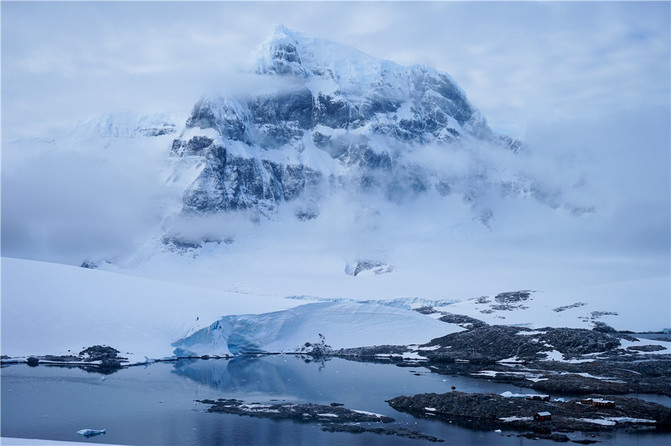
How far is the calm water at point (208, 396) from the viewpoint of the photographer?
4056 centimetres

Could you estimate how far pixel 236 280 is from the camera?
181250 millimetres

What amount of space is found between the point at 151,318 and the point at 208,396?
92.9 ft

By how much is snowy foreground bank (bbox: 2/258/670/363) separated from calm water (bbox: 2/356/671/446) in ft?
19.9

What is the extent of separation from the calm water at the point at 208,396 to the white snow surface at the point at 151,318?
6.21 m

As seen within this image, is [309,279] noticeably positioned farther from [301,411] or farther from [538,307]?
[301,411]

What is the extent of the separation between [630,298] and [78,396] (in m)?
103

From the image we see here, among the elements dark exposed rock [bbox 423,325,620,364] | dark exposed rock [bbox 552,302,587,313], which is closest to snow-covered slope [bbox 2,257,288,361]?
dark exposed rock [bbox 423,325,620,364]

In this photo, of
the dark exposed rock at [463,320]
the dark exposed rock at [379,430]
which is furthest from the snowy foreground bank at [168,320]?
the dark exposed rock at [379,430]

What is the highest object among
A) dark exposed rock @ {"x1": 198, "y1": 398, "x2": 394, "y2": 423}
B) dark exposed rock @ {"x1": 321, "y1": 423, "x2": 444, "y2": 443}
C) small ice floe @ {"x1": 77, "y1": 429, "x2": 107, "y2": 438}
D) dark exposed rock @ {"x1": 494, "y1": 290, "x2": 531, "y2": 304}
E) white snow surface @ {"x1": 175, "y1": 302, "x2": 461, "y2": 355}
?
dark exposed rock @ {"x1": 494, "y1": 290, "x2": 531, "y2": 304}

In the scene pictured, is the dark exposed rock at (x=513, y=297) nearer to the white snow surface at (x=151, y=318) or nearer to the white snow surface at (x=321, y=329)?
the white snow surface at (x=321, y=329)

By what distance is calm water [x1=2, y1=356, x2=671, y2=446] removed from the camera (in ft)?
133

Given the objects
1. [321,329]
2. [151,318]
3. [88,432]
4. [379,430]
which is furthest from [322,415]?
[321,329]

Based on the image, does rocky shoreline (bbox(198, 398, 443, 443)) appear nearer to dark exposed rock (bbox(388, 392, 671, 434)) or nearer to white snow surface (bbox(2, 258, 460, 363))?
dark exposed rock (bbox(388, 392, 671, 434))

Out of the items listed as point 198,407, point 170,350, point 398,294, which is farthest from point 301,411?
point 398,294
